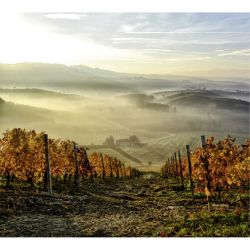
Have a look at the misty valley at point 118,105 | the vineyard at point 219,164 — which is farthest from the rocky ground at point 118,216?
the misty valley at point 118,105

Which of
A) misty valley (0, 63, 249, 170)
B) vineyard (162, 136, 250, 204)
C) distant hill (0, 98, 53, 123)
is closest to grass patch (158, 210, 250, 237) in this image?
vineyard (162, 136, 250, 204)

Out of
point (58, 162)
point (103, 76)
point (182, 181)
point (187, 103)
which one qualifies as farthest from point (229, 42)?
point (58, 162)

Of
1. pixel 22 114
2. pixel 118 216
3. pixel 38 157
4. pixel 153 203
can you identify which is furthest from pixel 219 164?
pixel 38 157

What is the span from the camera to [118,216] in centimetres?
920

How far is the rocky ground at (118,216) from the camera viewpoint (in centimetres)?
838

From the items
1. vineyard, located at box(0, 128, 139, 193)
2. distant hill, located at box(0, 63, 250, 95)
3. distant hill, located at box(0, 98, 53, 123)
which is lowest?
vineyard, located at box(0, 128, 139, 193)

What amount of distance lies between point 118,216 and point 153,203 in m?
0.92

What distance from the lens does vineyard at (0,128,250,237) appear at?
333 inches

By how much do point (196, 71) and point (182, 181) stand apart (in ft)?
11.5

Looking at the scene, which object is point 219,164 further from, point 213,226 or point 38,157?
point 38,157

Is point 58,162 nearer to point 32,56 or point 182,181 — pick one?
point 182,181

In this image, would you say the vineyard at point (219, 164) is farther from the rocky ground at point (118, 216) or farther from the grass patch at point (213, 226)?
the grass patch at point (213, 226)

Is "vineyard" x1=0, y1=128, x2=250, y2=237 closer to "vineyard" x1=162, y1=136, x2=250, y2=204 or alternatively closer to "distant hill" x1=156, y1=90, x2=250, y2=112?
"vineyard" x1=162, y1=136, x2=250, y2=204

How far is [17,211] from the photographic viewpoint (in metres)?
9.03
